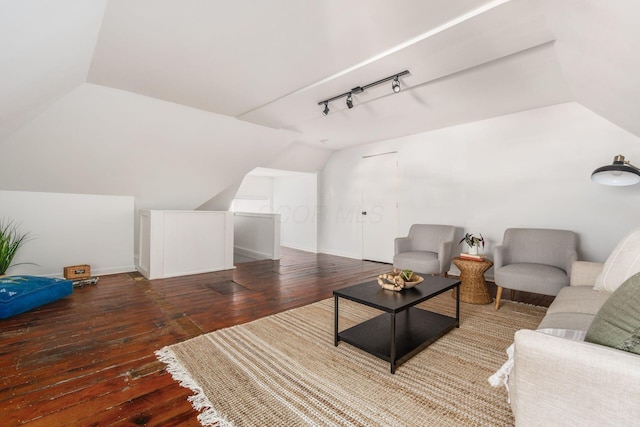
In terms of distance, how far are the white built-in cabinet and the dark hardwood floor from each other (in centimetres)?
24

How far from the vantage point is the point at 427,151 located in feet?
15.5

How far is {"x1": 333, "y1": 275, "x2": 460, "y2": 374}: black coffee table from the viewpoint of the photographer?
72.3 inches

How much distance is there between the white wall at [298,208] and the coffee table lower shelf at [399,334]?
14.2 ft

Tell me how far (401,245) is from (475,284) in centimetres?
113

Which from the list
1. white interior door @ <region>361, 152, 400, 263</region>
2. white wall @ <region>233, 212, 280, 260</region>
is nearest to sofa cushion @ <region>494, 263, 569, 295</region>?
white interior door @ <region>361, 152, 400, 263</region>

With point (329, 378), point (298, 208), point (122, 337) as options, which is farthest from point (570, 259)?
point (298, 208)

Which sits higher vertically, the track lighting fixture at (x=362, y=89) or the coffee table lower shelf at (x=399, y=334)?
the track lighting fixture at (x=362, y=89)

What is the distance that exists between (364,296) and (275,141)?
3473 mm

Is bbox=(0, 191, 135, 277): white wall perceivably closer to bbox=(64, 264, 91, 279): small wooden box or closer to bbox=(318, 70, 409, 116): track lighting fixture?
bbox=(64, 264, 91, 279): small wooden box

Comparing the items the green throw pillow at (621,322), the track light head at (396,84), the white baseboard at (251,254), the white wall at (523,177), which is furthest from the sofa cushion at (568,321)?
the white baseboard at (251,254)

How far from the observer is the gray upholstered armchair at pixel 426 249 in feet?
11.6

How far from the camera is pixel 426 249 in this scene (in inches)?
161

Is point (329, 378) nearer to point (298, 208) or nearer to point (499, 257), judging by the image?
A: point (499, 257)

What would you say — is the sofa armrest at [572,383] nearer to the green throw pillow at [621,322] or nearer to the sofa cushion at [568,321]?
the green throw pillow at [621,322]
